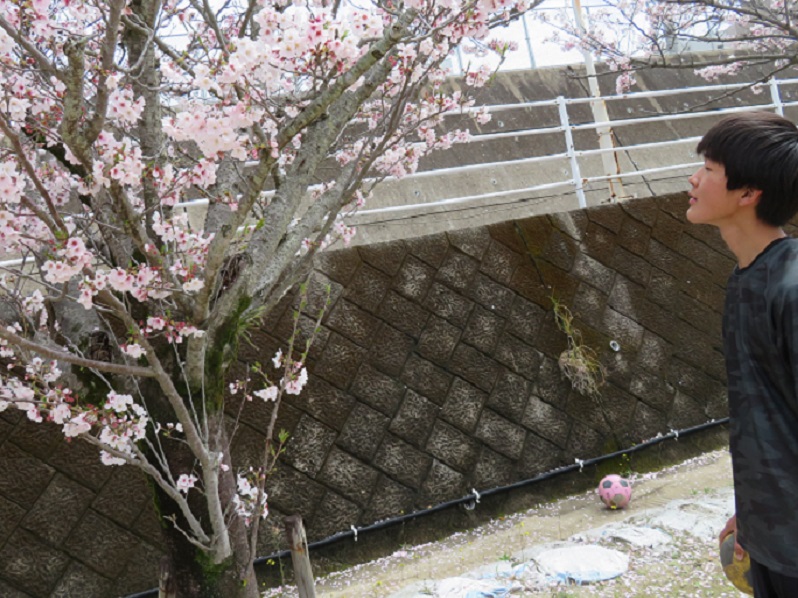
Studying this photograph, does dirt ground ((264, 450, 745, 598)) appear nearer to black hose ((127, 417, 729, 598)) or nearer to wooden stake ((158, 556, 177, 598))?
black hose ((127, 417, 729, 598))

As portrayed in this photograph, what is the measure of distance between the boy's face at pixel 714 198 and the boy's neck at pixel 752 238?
0.03 meters

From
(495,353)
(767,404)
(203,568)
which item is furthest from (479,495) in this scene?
(767,404)

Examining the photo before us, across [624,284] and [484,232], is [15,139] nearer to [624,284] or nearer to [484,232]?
[484,232]

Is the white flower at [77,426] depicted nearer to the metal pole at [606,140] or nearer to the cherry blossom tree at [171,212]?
the cherry blossom tree at [171,212]

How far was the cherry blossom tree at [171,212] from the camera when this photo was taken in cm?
226

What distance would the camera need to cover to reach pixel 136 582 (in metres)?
3.84

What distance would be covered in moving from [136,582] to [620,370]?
11.7 ft

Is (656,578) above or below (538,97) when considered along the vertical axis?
below

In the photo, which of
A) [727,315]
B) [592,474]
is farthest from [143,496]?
[727,315]

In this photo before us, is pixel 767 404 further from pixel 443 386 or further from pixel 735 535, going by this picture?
pixel 443 386

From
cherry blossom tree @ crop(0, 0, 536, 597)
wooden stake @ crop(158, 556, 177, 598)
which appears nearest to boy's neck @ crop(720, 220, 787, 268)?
cherry blossom tree @ crop(0, 0, 536, 597)

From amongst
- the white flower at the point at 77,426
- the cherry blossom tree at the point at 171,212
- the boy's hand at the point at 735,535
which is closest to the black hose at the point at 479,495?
the cherry blossom tree at the point at 171,212

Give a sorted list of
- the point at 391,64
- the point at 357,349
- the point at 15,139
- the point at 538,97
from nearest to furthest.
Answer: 1. the point at 15,139
2. the point at 391,64
3. the point at 357,349
4. the point at 538,97

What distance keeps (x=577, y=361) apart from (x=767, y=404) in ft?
12.6
